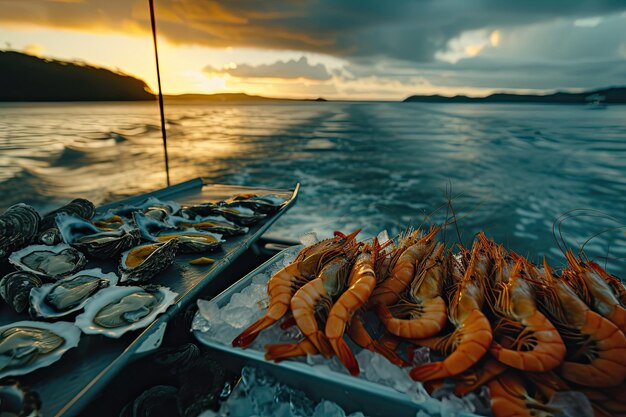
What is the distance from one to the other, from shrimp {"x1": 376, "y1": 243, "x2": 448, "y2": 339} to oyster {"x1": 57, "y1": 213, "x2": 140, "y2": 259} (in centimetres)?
164

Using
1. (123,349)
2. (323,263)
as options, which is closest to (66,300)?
(123,349)

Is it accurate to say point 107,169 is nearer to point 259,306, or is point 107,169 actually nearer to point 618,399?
point 259,306

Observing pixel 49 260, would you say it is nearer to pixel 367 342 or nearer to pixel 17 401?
pixel 17 401

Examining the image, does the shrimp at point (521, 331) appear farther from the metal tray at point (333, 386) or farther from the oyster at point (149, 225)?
the oyster at point (149, 225)

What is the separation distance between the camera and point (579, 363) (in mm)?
1270

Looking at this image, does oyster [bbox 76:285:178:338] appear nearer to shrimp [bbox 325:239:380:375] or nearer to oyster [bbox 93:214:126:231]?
shrimp [bbox 325:239:380:375]

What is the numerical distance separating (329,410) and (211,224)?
1.79 m

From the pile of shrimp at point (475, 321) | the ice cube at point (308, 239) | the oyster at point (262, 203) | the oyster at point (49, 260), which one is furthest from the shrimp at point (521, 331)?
the oyster at point (49, 260)

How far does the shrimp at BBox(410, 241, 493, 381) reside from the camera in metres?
1.24

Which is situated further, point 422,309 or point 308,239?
point 308,239

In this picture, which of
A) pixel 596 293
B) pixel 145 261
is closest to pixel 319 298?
pixel 145 261

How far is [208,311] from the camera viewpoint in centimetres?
154

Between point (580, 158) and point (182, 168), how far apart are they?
1689cm

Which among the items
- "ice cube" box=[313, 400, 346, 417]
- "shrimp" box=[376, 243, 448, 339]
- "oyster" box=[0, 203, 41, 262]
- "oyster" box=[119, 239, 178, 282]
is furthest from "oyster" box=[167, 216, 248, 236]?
"ice cube" box=[313, 400, 346, 417]
